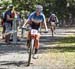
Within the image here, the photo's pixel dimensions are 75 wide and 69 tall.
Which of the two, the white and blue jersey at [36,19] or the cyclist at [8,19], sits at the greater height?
the white and blue jersey at [36,19]

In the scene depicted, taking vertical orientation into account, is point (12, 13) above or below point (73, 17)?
above

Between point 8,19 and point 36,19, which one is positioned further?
point 8,19

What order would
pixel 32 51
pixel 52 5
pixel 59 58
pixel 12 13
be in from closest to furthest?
pixel 32 51
pixel 59 58
pixel 12 13
pixel 52 5

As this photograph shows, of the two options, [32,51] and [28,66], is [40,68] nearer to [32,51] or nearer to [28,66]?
[28,66]

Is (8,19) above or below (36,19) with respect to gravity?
below

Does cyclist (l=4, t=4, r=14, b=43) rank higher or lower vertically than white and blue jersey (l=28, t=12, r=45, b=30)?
lower

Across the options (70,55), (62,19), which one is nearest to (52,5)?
(62,19)

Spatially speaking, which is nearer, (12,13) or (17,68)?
(17,68)

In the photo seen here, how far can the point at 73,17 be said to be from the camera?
76750 mm

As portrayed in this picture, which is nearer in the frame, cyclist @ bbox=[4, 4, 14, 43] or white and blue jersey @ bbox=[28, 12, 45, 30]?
white and blue jersey @ bbox=[28, 12, 45, 30]

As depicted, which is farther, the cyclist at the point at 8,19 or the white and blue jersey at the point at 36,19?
the cyclist at the point at 8,19

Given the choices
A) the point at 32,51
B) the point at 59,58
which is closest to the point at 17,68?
the point at 32,51

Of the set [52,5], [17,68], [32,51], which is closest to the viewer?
[17,68]

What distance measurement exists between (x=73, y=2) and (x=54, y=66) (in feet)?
195
